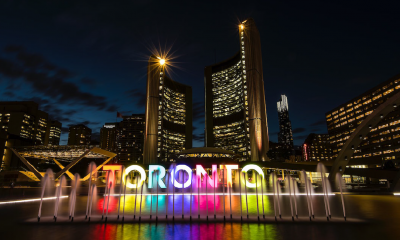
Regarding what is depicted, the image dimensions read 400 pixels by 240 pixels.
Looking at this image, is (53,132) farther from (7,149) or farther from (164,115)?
(164,115)

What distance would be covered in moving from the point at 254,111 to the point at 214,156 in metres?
28.2

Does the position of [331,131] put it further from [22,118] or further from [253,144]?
[22,118]

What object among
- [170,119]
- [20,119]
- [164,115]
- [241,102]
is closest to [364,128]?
[241,102]

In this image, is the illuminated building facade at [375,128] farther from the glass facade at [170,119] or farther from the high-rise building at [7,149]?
the high-rise building at [7,149]

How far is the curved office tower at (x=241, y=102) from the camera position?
9262cm

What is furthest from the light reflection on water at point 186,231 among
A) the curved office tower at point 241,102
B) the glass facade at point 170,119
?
the glass facade at point 170,119

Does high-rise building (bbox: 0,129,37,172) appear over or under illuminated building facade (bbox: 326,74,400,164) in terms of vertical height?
under

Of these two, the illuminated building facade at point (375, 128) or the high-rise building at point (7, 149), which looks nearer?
the high-rise building at point (7, 149)

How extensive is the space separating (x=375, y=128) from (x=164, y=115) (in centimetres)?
10945

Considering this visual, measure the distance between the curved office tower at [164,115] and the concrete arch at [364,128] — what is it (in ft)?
274

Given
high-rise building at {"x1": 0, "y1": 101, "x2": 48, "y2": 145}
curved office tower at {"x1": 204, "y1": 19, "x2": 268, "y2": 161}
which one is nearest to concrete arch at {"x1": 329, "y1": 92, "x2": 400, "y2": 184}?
curved office tower at {"x1": 204, "y1": 19, "x2": 268, "y2": 161}

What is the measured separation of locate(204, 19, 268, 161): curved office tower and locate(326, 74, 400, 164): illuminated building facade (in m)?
42.6

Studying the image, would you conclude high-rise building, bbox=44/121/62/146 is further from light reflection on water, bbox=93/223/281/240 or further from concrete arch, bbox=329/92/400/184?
light reflection on water, bbox=93/223/281/240

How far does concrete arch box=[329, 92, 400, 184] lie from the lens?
20281 mm
